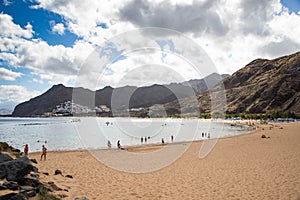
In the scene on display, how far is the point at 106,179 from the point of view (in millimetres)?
14227

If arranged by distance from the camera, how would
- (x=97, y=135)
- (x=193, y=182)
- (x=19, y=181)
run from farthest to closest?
(x=97, y=135), (x=193, y=182), (x=19, y=181)

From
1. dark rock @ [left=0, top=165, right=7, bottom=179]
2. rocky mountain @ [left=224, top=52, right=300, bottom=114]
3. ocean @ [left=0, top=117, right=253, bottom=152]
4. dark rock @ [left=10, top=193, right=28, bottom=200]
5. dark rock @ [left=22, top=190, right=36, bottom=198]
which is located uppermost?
rocky mountain @ [left=224, top=52, right=300, bottom=114]

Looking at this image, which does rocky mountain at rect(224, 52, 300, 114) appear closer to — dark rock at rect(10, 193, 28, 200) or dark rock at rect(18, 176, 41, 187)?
dark rock at rect(18, 176, 41, 187)

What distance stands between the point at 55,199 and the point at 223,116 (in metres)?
154

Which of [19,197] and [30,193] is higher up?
[19,197]

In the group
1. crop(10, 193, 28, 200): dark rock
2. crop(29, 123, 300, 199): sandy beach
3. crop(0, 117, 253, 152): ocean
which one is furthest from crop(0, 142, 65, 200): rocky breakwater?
crop(0, 117, 253, 152): ocean

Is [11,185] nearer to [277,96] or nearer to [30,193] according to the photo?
[30,193]

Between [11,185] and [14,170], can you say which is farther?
[14,170]

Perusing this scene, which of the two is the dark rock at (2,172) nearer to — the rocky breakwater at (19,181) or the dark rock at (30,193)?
the rocky breakwater at (19,181)

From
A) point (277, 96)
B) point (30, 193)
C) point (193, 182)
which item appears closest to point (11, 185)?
point (30, 193)

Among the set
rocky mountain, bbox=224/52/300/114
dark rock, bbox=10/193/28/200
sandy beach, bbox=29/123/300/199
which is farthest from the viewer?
rocky mountain, bbox=224/52/300/114

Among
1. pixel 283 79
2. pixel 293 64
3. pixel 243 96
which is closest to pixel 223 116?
pixel 243 96

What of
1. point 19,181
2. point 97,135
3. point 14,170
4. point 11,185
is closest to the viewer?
point 11,185

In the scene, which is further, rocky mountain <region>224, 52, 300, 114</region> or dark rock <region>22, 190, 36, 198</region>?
rocky mountain <region>224, 52, 300, 114</region>
